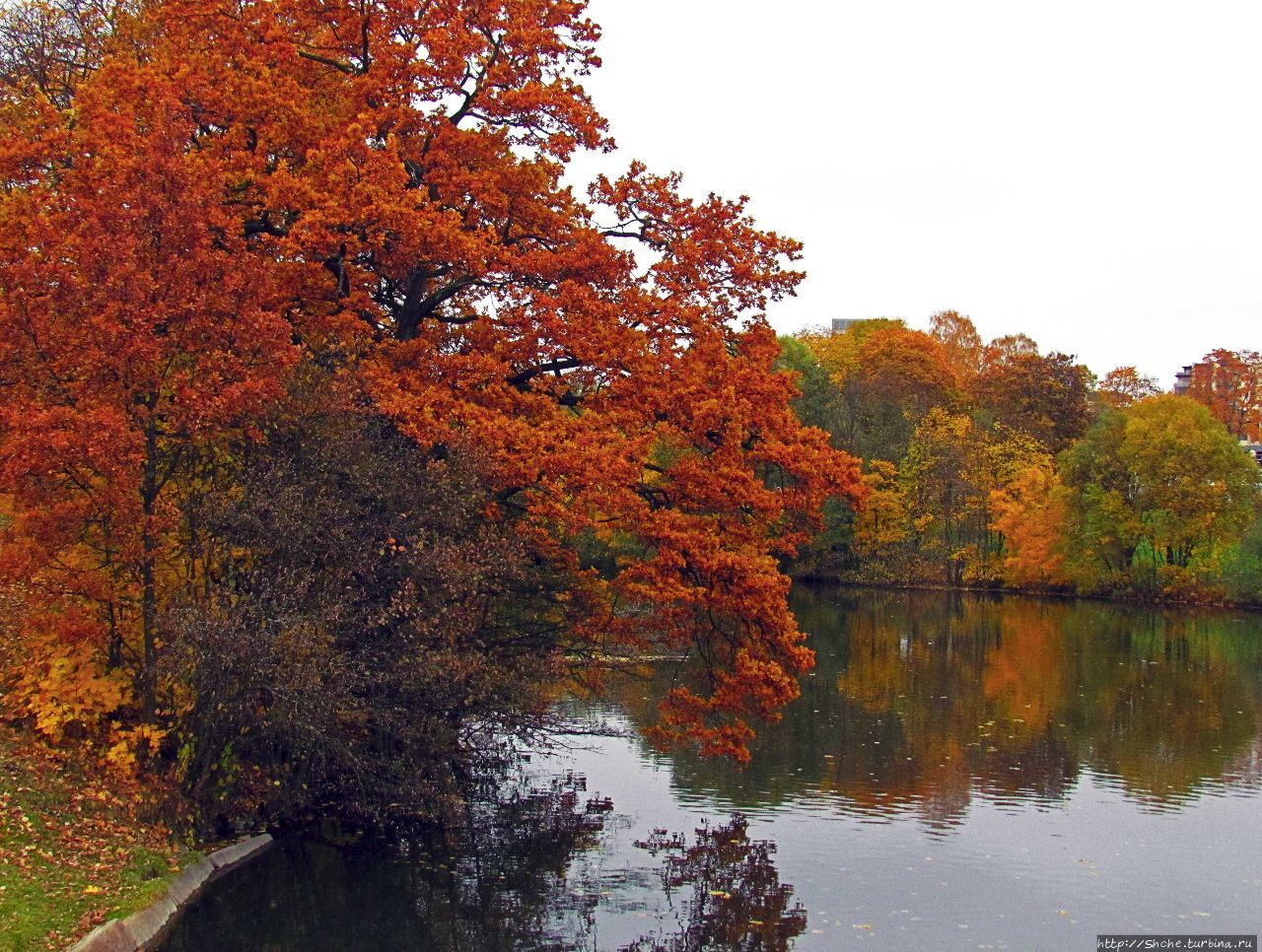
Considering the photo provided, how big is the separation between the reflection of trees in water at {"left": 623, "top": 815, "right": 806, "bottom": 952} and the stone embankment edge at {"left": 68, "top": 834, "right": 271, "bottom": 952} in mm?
4855

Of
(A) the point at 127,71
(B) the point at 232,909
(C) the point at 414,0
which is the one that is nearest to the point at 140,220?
(A) the point at 127,71

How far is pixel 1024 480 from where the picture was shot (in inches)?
2665

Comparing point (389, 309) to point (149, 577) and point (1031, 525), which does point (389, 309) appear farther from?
point (1031, 525)

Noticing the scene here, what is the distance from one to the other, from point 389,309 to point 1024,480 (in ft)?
176

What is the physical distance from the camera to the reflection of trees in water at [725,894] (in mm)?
13688

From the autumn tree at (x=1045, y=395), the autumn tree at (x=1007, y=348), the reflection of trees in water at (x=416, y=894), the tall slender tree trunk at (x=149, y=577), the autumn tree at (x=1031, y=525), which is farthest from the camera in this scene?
the autumn tree at (x=1007, y=348)

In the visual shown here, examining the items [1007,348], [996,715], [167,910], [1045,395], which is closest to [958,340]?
[1007,348]

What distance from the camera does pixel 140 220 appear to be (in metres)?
14.7

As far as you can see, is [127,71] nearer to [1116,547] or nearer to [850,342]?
[1116,547]

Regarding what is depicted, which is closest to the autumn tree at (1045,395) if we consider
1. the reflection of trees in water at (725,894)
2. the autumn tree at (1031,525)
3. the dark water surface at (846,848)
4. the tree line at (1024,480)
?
the tree line at (1024,480)

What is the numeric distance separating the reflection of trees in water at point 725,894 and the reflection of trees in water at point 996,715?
8.47 ft

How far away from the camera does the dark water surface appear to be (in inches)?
552

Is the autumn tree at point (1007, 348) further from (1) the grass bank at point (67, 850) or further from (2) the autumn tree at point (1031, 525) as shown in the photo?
(1) the grass bank at point (67, 850)

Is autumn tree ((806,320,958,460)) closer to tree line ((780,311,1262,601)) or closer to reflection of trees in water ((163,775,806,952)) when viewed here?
tree line ((780,311,1262,601))
